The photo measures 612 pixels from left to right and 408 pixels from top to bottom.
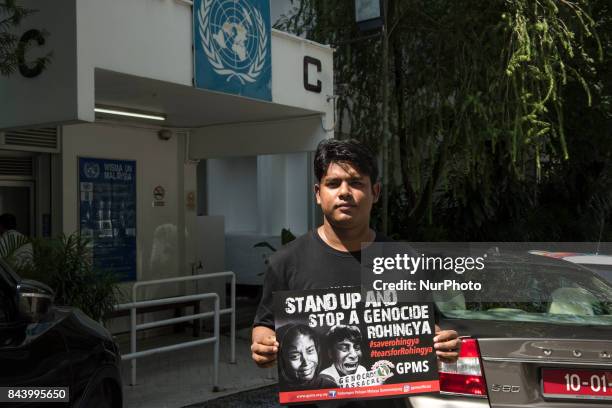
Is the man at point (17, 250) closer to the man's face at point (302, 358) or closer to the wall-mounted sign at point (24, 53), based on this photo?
the wall-mounted sign at point (24, 53)

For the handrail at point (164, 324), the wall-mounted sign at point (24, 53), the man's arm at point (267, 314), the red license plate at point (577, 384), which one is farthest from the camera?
the handrail at point (164, 324)

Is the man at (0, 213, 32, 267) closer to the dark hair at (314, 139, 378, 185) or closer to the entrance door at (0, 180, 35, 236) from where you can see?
the entrance door at (0, 180, 35, 236)

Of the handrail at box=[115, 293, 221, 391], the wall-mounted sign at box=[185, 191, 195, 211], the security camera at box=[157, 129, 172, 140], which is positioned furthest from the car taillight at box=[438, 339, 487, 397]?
the wall-mounted sign at box=[185, 191, 195, 211]

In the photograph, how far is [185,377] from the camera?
24.8 ft

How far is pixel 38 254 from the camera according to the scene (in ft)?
19.4

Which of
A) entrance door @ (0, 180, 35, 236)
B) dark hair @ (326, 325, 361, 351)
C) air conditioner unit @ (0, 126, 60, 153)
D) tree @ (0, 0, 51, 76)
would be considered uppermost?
tree @ (0, 0, 51, 76)

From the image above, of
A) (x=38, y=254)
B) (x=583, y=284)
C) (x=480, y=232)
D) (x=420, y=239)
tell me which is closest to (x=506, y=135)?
(x=420, y=239)

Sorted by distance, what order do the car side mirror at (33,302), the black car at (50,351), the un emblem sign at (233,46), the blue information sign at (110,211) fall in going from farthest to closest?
1. the blue information sign at (110,211)
2. the un emblem sign at (233,46)
3. the car side mirror at (33,302)
4. the black car at (50,351)

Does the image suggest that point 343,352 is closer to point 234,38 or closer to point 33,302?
point 33,302

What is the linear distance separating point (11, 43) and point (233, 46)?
7.24 ft

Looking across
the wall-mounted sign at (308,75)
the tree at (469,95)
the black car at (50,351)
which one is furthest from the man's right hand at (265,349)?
the tree at (469,95)

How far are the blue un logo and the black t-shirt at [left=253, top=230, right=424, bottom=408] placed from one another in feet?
14.7

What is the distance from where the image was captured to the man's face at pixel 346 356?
261 centimetres

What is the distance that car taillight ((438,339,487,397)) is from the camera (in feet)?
11.9
